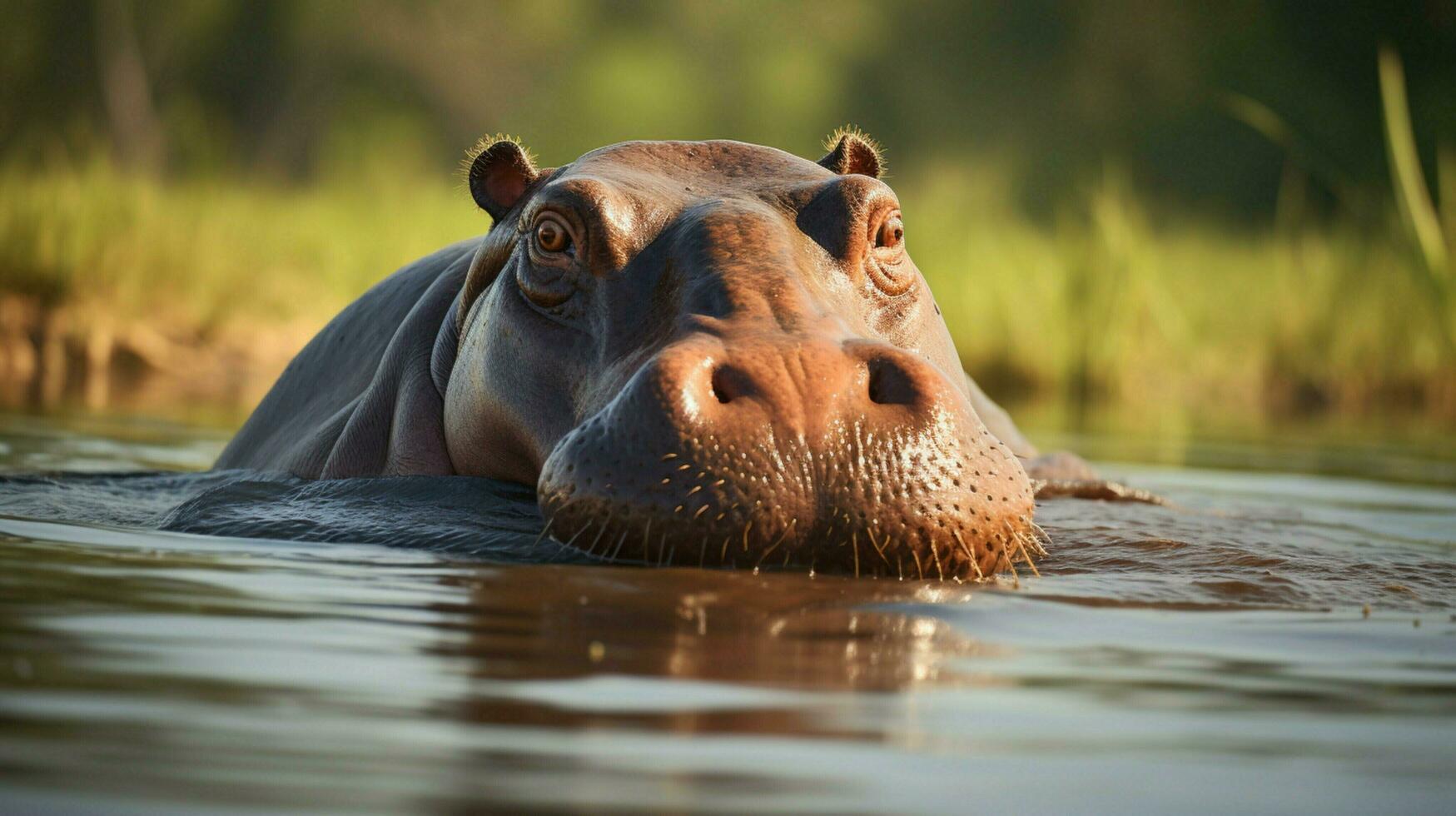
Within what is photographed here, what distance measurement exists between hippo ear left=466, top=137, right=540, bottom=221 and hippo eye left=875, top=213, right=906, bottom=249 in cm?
92

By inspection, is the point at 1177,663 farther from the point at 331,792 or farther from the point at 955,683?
the point at 331,792

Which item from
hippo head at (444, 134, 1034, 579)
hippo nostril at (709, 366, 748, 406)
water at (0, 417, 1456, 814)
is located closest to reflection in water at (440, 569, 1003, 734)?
water at (0, 417, 1456, 814)

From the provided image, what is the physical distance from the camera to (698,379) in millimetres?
2930

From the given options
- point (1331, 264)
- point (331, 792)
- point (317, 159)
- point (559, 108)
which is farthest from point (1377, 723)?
point (559, 108)

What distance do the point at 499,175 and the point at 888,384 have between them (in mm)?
1600

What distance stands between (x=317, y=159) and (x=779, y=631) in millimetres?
29170

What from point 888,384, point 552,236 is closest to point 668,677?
point 888,384

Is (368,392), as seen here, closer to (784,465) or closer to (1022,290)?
(784,465)

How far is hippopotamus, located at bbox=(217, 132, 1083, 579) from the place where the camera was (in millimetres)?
2920

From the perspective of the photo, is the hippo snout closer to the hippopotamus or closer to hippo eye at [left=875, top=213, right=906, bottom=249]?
the hippopotamus

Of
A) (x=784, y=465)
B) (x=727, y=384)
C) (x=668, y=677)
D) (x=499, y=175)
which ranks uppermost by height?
(x=499, y=175)

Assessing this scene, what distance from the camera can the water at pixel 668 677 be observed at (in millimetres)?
1662

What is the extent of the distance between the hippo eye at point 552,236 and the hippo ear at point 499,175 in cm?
56

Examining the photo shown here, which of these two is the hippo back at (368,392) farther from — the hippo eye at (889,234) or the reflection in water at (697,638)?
the reflection in water at (697,638)
